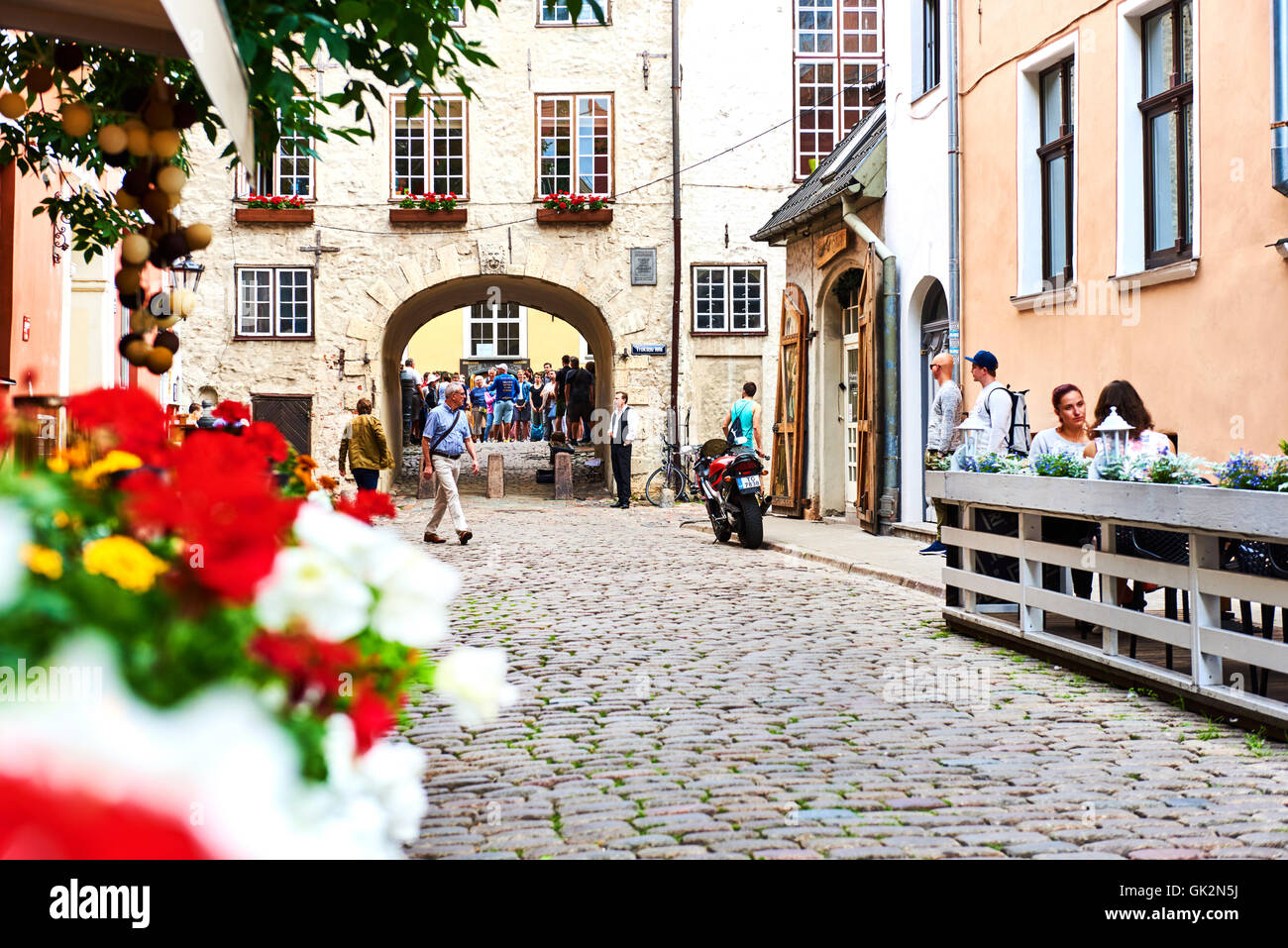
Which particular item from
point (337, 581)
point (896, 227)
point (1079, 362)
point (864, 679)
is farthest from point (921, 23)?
point (337, 581)

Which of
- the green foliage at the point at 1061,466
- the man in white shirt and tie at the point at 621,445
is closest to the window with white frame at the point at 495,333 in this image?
the man in white shirt and tie at the point at 621,445

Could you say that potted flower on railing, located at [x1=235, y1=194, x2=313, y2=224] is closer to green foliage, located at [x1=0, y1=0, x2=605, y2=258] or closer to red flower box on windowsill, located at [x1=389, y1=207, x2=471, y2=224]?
red flower box on windowsill, located at [x1=389, y1=207, x2=471, y2=224]

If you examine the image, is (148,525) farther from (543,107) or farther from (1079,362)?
(543,107)

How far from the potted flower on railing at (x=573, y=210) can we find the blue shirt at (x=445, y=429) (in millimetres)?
9874

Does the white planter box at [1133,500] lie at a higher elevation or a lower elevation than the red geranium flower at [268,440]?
lower

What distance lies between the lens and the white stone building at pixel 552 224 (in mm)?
25375

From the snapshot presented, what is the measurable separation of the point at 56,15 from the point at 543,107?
22.1m

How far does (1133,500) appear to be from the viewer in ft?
21.6

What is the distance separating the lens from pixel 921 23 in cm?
1684

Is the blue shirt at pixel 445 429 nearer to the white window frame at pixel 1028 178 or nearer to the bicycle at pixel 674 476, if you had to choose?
the white window frame at pixel 1028 178

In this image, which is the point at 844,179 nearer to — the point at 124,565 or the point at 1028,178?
the point at 1028,178

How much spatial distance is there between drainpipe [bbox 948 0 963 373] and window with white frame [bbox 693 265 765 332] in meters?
10.8

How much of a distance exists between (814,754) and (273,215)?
2187cm

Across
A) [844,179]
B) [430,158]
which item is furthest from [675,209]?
[844,179]
